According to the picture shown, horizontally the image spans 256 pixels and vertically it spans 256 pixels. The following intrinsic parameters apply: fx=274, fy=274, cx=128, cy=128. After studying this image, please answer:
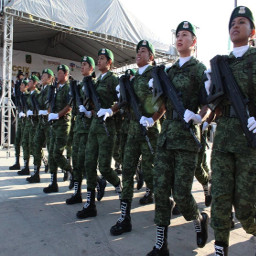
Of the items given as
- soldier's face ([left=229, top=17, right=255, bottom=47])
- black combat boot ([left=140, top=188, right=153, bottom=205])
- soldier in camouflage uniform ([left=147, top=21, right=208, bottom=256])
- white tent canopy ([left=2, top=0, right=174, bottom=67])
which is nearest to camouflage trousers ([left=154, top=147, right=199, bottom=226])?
soldier in camouflage uniform ([left=147, top=21, right=208, bottom=256])

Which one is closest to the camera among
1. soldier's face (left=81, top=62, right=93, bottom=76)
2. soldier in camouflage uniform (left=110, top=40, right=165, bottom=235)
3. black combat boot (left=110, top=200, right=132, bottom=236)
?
black combat boot (left=110, top=200, right=132, bottom=236)

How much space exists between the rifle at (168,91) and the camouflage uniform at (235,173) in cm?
32

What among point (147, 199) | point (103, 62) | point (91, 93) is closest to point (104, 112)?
point (91, 93)

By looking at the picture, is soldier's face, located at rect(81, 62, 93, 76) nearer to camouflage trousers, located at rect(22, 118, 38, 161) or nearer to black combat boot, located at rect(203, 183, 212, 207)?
camouflage trousers, located at rect(22, 118, 38, 161)

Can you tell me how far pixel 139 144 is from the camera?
302 cm

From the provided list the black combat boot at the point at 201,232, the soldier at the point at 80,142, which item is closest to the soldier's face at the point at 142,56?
the soldier at the point at 80,142

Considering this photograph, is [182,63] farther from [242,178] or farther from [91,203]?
[91,203]

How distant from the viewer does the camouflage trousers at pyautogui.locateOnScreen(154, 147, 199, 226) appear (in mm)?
2260

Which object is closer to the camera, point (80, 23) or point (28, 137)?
point (28, 137)

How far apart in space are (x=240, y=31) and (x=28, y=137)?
472 cm

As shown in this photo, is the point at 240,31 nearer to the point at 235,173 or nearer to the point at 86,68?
the point at 235,173

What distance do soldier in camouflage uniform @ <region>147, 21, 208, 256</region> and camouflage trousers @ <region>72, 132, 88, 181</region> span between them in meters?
1.62

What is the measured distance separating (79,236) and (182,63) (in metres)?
1.94

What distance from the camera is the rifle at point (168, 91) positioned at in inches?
90.3
